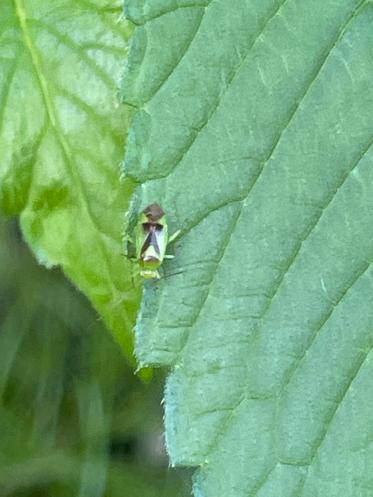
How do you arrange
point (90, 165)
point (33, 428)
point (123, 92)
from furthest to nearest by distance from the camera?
point (33, 428) < point (90, 165) < point (123, 92)

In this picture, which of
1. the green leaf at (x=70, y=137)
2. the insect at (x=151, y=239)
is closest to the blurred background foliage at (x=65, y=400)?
the green leaf at (x=70, y=137)

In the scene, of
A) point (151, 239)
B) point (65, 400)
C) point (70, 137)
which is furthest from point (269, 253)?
point (65, 400)

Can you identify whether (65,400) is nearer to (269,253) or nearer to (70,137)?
(70,137)

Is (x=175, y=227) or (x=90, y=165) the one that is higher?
(x=90, y=165)

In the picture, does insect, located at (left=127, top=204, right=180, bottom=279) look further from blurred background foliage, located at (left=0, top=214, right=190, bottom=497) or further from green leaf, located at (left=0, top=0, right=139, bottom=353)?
blurred background foliage, located at (left=0, top=214, right=190, bottom=497)

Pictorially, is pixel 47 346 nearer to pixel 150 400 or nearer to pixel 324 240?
pixel 150 400

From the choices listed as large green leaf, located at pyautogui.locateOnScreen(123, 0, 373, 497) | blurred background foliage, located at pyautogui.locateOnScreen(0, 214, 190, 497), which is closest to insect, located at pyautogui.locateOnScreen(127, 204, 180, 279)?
large green leaf, located at pyautogui.locateOnScreen(123, 0, 373, 497)

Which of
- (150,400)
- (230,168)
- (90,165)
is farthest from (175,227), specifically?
(150,400)
